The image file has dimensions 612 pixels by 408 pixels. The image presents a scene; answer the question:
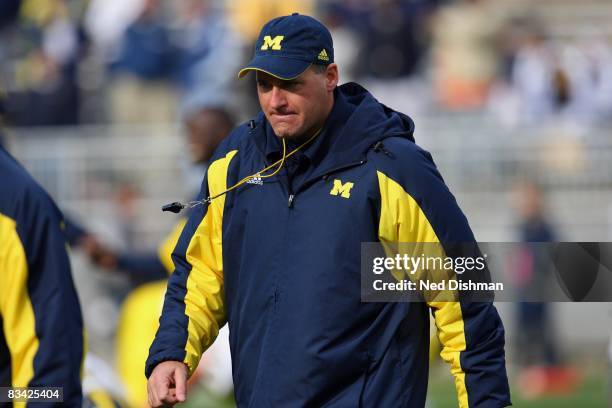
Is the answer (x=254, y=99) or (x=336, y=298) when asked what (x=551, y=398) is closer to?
(x=254, y=99)

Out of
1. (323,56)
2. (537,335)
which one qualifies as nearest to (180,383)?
(323,56)

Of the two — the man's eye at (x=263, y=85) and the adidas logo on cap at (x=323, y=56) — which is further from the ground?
the adidas logo on cap at (x=323, y=56)

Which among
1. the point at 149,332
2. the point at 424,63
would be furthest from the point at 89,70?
the point at 149,332

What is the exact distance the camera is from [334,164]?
16.1 ft

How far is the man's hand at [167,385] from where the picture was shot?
4699 mm

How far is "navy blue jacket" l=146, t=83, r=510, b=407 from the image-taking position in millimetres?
4766

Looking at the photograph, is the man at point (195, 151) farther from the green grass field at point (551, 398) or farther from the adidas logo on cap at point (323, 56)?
the green grass field at point (551, 398)

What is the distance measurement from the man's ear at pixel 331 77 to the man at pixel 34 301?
3.70 feet

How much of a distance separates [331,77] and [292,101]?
203 mm

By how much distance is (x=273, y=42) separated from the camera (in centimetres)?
487

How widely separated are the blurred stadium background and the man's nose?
33.6ft

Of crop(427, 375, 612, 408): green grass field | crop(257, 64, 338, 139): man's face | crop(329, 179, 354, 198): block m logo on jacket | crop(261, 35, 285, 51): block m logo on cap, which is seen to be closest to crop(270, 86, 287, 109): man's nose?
crop(257, 64, 338, 139): man's face

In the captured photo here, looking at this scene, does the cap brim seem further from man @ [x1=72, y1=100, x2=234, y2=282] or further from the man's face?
man @ [x1=72, y1=100, x2=234, y2=282]

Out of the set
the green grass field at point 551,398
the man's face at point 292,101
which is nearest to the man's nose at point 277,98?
the man's face at point 292,101
